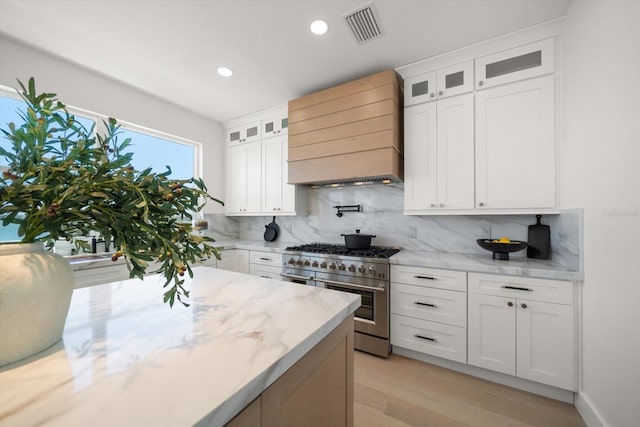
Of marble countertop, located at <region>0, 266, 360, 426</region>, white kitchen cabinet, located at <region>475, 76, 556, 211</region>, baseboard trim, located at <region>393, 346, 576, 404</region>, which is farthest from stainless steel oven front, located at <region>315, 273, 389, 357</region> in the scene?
marble countertop, located at <region>0, 266, 360, 426</region>

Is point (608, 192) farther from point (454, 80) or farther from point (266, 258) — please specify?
point (266, 258)

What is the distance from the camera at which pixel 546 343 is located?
1.71 m

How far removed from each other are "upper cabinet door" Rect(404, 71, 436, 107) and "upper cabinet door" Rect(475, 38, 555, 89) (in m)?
0.36

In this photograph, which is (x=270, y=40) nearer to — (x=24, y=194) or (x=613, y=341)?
(x=24, y=194)

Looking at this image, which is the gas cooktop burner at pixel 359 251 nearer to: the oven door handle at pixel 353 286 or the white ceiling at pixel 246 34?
the oven door handle at pixel 353 286

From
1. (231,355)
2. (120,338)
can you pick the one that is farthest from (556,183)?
(120,338)

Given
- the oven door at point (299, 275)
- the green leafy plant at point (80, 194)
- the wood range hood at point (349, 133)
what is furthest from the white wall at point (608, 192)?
the oven door at point (299, 275)

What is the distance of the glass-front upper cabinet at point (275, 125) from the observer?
3.28 metres

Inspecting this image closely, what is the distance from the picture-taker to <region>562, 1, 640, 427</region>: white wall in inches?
45.9

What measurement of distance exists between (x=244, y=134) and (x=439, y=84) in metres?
2.63

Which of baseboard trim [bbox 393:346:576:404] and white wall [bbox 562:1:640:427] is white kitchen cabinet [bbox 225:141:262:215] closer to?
baseboard trim [bbox 393:346:576:404]

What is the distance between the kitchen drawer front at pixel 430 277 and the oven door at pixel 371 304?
0.15 m

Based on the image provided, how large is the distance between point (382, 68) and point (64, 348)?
2.90m

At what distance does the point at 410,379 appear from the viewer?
1969mm
